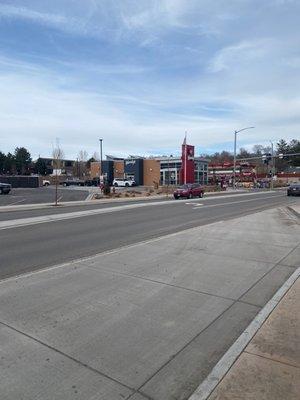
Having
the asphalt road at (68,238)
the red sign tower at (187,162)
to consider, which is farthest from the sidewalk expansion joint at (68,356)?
the red sign tower at (187,162)

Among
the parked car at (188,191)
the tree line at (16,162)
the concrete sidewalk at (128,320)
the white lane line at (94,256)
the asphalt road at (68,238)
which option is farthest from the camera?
the tree line at (16,162)

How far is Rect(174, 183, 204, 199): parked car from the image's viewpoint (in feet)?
134

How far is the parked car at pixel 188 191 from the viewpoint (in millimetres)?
40969

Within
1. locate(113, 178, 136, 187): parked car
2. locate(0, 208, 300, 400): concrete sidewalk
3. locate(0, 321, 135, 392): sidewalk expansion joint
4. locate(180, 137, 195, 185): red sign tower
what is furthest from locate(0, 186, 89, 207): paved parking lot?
locate(113, 178, 136, 187): parked car

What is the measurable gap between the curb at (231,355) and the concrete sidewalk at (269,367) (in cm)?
5

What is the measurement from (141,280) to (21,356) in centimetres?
332

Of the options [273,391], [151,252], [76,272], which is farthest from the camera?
[151,252]

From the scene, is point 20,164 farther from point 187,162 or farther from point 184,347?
point 184,347

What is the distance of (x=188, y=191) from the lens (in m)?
→ 41.3

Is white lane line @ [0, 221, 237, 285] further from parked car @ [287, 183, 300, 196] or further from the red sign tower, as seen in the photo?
the red sign tower

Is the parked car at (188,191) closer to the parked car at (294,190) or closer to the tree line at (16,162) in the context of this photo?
the parked car at (294,190)

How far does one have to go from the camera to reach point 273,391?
3711 mm

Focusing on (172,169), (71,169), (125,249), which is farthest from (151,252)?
(71,169)

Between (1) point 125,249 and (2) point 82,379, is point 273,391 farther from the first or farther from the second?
(1) point 125,249
